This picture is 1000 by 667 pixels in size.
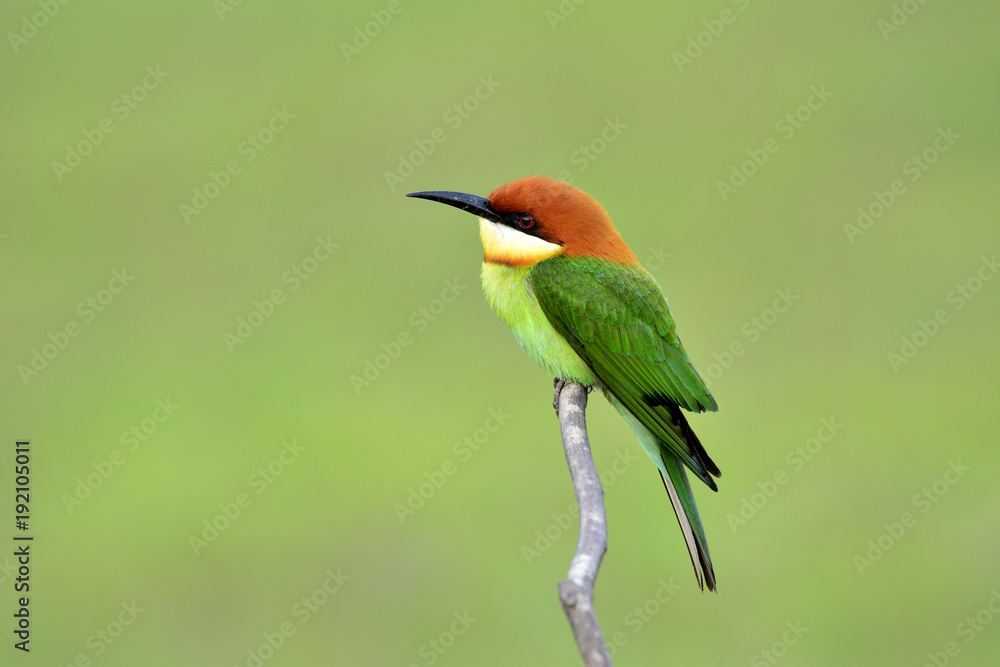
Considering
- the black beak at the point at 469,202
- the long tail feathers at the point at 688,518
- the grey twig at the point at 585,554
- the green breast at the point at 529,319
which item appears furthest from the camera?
the green breast at the point at 529,319

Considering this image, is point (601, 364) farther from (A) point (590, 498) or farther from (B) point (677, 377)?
(A) point (590, 498)

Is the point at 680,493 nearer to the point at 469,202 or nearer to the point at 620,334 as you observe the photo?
the point at 620,334

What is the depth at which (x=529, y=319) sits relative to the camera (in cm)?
237

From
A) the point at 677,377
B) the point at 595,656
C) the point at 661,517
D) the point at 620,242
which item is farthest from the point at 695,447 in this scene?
the point at 661,517

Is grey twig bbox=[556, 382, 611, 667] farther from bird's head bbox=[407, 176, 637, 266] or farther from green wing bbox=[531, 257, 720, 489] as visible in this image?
bird's head bbox=[407, 176, 637, 266]

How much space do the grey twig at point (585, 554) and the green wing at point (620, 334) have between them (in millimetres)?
383

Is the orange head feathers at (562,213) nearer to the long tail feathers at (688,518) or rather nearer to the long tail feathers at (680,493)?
the long tail feathers at (680,493)

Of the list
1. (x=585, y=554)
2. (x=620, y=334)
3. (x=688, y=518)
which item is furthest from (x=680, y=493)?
(x=585, y=554)

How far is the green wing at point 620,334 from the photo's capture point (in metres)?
2.27

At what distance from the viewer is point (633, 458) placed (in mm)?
5574

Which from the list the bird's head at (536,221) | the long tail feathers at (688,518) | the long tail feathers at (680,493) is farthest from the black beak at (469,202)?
the long tail feathers at (688,518)

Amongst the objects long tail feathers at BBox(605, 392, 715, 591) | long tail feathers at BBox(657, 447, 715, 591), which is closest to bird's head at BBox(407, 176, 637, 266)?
long tail feathers at BBox(605, 392, 715, 591)

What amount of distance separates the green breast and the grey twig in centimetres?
46

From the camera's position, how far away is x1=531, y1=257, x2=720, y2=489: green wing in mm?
2268
